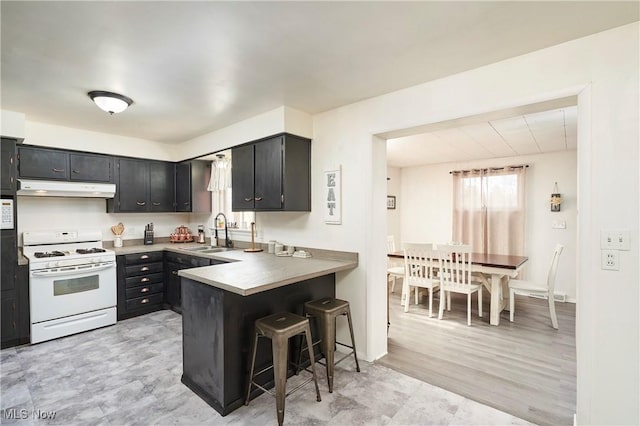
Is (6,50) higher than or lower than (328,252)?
higher

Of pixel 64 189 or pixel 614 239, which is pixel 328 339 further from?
pixel 64 189

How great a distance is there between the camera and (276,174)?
3.21 m

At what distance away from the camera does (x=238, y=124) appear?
12.0ft

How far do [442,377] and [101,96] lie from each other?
147 inches

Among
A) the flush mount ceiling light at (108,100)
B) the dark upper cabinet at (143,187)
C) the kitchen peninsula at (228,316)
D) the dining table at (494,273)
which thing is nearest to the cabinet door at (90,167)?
the dark upper cabinet at (143,187)

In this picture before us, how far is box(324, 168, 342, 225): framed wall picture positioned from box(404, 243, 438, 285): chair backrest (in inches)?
64.9

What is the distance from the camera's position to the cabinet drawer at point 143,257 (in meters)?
4.02

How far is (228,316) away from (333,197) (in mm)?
1514

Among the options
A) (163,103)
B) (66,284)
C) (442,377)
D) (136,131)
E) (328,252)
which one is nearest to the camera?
(442,377)

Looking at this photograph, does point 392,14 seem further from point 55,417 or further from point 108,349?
point 108,349

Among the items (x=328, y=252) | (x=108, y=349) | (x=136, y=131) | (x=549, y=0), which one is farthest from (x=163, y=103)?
(x=549, y=0)

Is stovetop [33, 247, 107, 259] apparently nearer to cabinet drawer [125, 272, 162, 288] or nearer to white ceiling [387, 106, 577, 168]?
cabinet drawer [125, 272, 162, 288]

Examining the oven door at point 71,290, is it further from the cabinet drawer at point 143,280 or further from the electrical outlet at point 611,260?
the electrical outlet at point 611,260

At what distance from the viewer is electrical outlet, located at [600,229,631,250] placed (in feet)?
5.69
